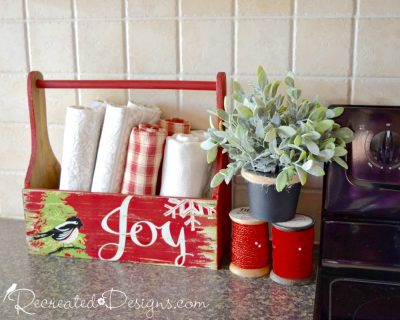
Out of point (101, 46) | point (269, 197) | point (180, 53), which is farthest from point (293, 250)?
point (101, 46)

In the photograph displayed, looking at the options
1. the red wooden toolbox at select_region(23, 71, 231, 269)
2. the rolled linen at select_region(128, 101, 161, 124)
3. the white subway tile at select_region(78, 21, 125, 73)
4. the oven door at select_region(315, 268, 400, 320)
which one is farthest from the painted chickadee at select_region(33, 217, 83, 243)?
the oven door at select_region(315, 268, 400, 320)

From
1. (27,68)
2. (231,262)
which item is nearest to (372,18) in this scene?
(231,262)

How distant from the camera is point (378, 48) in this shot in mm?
878

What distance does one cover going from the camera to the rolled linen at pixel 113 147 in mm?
875

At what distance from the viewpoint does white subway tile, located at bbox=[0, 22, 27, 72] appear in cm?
103

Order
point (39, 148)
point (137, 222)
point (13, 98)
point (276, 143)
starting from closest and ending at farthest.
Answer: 1. point (276, 143)
2. point (137, 222)
3. point (39, 148)
4. point (13, 98)

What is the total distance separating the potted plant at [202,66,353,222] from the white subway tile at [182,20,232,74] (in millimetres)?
202

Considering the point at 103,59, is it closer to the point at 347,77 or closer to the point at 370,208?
the point at 347,77

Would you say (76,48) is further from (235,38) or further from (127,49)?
(235,38)

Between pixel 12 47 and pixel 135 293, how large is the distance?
62 centimetres

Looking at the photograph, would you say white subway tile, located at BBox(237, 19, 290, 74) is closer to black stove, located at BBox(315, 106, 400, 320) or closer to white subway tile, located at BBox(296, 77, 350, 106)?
white subway tile, located at BBox(296, 77, 350, 106)

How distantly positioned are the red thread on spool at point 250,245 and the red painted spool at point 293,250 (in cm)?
2

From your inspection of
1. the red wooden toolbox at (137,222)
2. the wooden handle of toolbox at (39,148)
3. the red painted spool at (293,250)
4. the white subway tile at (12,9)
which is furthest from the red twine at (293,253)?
the white subway tile at (12,9)

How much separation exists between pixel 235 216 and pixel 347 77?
13.6 inches
